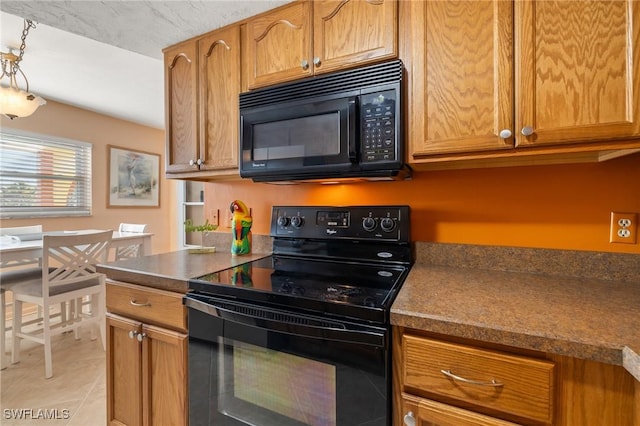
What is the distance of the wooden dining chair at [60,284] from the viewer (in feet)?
7.08

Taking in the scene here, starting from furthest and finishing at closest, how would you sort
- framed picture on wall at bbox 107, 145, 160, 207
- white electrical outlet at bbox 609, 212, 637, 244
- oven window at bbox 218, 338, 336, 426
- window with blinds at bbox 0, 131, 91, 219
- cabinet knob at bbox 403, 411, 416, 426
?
framed picture on wall at bbox 107, 145, 160, 207
window with blinds at bbox 0, 131, 91, 219
white electrical outlet at bbox 609, 212, 637, 244
oven window at bbox 218, 338, 336, 426
cabinet knob at bbox 403, 411, 416, 426

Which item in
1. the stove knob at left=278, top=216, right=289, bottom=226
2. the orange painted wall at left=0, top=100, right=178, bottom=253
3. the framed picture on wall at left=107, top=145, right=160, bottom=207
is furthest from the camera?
the framed picture on wall at left=107, top=145, right=160, bottom=207

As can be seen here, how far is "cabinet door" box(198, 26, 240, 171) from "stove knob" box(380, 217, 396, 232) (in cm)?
78

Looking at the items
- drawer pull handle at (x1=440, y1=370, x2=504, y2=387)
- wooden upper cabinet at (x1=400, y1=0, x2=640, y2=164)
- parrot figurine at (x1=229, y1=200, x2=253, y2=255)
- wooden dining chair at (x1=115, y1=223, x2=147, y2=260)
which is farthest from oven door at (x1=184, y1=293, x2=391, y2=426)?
wooden dining chair at (x1=115, y1=223, x2=147, y2=260)

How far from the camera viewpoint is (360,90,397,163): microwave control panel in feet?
3.80

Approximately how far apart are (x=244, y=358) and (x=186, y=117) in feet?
4.27

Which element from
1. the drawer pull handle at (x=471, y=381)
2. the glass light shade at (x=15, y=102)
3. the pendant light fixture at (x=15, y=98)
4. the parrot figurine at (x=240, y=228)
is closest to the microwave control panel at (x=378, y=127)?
the drawer pull handle at (x=471, y=381)

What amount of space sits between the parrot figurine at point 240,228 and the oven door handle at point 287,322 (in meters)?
0.57

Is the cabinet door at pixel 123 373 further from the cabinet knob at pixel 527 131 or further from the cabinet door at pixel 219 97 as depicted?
the cabinet knob at pixel 527 131

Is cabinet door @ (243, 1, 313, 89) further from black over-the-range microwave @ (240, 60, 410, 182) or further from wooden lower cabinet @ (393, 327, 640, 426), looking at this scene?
wooden lower cabinet @ (393, 327, 640, 426)

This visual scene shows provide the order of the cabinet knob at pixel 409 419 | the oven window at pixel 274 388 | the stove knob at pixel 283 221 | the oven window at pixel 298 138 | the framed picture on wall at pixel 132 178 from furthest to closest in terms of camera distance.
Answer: the framed picture on wall at pixel 132 178 → the stove knob at pixel 283 221 → the oven window at pixel 298 138 → the oven window at pixel 274 388 → the cabinet knob at pixel 409 419

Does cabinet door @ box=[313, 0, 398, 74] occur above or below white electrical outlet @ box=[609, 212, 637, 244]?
above

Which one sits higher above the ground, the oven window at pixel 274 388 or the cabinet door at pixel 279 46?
the cabinet door at pixel 279 46

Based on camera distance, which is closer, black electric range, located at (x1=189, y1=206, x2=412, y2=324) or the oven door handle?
the oven door handle
